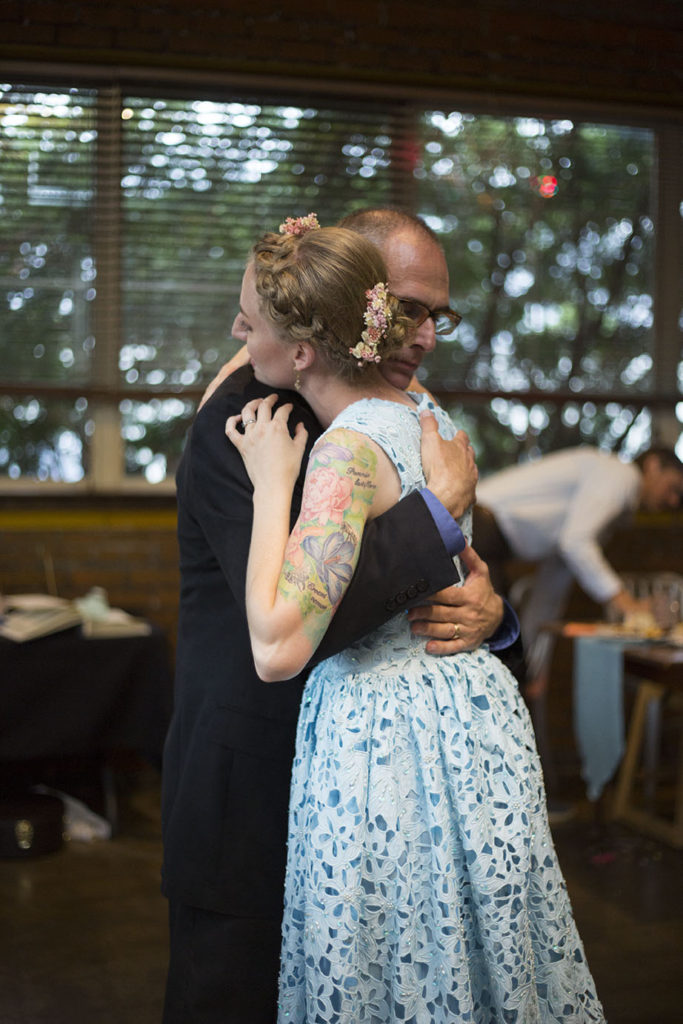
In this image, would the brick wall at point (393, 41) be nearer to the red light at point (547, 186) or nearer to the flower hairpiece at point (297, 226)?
the red light at point (547, 186)

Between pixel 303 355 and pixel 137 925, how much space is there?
2.52m

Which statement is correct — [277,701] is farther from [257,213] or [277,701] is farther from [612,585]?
[257,213]

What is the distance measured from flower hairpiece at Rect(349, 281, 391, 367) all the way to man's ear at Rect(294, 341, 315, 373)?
6cm

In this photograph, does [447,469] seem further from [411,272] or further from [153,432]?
[153,432]

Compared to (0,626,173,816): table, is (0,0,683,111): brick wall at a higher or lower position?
higher

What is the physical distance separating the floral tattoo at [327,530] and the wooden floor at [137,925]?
6.33ft

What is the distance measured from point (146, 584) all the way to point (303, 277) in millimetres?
3749

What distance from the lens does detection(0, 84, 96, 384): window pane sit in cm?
500

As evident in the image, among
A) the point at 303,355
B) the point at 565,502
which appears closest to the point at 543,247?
the point at 565,502

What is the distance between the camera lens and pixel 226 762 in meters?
1.65

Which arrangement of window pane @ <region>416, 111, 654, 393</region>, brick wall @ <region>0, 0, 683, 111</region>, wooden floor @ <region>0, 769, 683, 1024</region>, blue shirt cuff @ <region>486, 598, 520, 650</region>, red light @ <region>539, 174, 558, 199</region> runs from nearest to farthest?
blue shirt cuff @ <region>486, 598, 520, 650</region> < wooden floor @ <region>0, 769, 683, 1024</region> < brick wall @ <region>0, 0, 683, 111</region> < window pane @ <region>416, 111, 654, 393</region> < red light @ <region>539, 174, 558, 199</region>

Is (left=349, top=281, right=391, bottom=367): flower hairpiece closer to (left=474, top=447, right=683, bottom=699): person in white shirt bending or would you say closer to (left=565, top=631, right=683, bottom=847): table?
(left=565, top=631, right=683, bottom=847): table

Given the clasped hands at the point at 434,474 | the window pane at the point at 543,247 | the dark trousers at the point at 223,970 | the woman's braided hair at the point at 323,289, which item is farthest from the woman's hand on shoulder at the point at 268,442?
the window pane at the point at 543,247

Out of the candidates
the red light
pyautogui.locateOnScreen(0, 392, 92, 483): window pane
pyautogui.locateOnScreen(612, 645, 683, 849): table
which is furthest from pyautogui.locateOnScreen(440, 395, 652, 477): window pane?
pyautogui.locateOnScreen(0, 392, 92, 483): window pane
